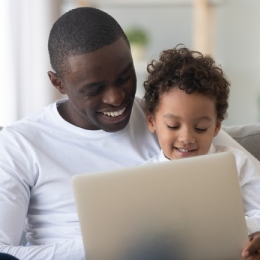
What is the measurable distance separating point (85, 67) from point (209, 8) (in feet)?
6.94

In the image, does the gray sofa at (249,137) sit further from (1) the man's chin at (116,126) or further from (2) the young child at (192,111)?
(1) the man's chin at (116,126)

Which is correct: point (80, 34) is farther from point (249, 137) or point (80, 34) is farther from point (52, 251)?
point (249, 137)

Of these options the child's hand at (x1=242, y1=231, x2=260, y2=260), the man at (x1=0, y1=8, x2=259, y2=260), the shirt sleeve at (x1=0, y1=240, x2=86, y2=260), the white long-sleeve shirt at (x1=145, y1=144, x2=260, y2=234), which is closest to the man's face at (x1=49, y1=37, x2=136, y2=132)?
the man at (x1=0, y1=8, x2=259, y2=260)

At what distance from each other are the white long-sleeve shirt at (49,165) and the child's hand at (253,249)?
0.40 metres

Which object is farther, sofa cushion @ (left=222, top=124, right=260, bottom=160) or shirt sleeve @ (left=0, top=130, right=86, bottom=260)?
sofa cushion @ (left=222, top=124, right=260, bottom=160)

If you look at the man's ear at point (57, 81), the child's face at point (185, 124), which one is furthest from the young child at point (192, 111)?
the man's ear at point (57, 81)

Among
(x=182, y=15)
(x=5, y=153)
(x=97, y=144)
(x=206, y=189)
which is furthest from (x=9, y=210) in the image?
(x=182, y=15)

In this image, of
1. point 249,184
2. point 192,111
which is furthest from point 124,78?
point 249,184

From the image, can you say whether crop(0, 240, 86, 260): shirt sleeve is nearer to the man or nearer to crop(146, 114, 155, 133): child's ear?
the man

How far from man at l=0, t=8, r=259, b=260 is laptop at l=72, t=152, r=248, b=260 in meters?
0.25

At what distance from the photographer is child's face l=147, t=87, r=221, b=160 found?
1.40m

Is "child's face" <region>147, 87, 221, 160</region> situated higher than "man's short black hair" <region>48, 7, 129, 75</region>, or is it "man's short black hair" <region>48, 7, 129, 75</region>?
"man's short black hair" <region>48, 7, 129, 75</region>

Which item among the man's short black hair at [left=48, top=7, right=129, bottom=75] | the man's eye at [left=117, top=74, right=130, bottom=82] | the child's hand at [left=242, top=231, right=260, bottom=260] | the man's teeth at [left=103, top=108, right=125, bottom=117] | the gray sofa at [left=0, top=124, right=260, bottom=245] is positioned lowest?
the child's hand at [left=242, top=231, right=260, bottom=260]

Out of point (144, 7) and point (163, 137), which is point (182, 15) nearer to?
point (144, 7)
